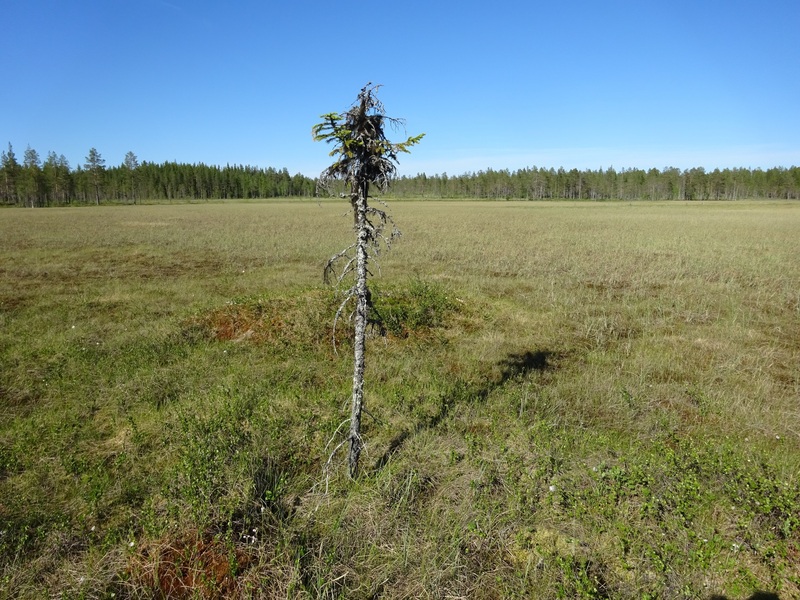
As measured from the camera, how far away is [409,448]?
5324 mm

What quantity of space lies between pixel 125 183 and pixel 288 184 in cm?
4643

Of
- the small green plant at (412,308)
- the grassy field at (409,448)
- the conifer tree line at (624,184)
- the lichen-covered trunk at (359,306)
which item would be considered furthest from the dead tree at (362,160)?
the conifer tree line at (624,184)

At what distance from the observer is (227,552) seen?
11.8 feet

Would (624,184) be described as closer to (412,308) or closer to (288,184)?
(288,184)

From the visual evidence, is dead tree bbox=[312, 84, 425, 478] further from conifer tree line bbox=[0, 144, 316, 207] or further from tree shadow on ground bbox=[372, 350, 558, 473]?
conifer tree line bbox=[0, 144, 316, 207]

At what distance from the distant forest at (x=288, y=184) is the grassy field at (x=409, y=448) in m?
79.1

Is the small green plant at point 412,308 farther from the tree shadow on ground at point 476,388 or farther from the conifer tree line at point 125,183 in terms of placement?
the conifer tree line at point 125,183

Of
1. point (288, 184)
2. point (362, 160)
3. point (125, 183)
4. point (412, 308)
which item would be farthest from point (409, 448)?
point (288, 184)

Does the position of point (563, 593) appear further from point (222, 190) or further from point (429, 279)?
point (222, 190)

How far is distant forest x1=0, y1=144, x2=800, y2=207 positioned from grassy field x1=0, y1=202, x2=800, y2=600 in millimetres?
79111

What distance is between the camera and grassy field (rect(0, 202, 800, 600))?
355cm

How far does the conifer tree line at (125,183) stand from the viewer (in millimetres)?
83500

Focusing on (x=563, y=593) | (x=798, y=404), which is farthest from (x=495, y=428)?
(x=798, y=404)

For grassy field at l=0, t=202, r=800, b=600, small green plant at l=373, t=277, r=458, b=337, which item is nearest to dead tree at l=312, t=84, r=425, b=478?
grassy field at l=0, t=202, r=800, b=600
